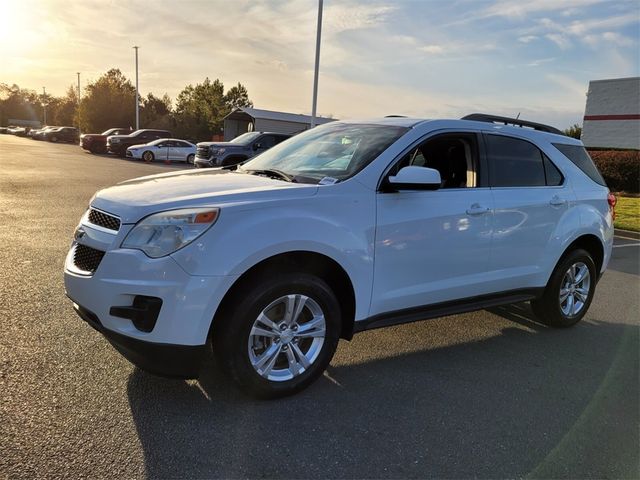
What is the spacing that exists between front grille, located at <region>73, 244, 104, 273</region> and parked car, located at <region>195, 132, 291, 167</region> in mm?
15396

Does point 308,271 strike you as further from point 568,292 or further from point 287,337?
point 568,292

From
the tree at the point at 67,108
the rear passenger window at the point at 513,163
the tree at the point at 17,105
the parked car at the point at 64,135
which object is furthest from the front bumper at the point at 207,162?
the tree at the point at 17,105

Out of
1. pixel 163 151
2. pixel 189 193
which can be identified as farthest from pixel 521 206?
pixel 163 151

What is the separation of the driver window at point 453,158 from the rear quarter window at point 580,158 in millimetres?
1199

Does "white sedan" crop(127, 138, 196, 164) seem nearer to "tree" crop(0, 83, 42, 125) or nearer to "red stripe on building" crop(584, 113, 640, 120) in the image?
"red stripe on building" crop(584, 113, 640, 120)

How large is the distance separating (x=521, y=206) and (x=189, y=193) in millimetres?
2826

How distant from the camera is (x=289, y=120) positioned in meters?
Answer: 44.8

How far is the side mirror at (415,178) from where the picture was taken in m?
3.64

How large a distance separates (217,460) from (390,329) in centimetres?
240

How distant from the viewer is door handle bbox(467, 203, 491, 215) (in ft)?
13.7

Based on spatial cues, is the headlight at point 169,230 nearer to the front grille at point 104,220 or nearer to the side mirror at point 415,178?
the front grille at point 104,220

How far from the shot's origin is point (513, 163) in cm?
468

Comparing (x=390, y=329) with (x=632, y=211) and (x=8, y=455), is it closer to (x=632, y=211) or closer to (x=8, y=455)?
(x=8, y=455)

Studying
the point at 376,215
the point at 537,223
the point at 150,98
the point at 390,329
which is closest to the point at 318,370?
the point at 376,215
